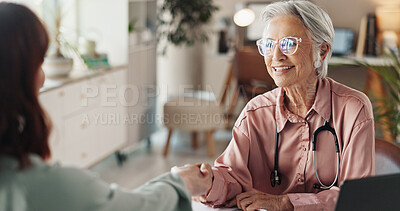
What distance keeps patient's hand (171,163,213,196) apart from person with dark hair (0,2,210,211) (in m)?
0.40

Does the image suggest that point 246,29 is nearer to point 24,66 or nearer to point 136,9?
point 136,9

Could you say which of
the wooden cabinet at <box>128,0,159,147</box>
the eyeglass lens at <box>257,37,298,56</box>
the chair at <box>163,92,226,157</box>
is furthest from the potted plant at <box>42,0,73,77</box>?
the eyeglass lens at <box>257,37,298,56</box>

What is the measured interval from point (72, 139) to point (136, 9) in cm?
136

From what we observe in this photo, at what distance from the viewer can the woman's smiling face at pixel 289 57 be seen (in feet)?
5.17

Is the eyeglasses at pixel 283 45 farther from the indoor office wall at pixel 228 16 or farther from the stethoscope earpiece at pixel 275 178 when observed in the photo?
the indoor office wall at pixel 228 16

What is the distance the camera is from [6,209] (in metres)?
0.94

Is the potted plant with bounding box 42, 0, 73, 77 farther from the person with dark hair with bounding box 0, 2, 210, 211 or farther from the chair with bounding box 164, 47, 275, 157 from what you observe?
the person with dark hair with bounding box 0, 2, 210, 211

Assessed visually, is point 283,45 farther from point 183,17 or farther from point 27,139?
point 183,17

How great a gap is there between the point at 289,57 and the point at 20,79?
904 millimetres

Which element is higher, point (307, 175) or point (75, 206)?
point (75, 206)

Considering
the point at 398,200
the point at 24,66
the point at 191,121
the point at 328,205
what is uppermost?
the point at 24,66

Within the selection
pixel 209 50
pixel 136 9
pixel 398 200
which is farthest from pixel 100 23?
pixel 398 200

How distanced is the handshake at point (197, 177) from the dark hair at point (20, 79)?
50cm

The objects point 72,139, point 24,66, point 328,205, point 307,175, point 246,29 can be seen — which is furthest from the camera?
point 246,29
